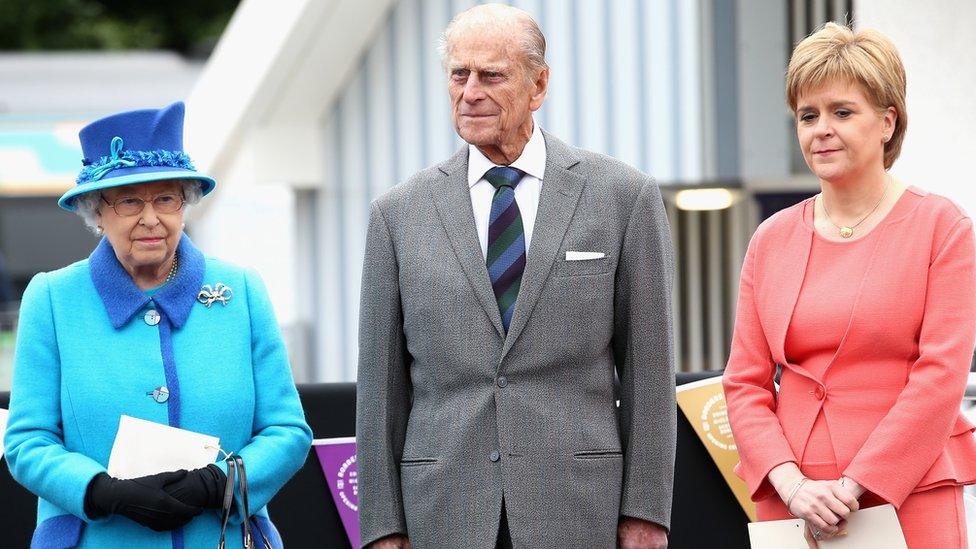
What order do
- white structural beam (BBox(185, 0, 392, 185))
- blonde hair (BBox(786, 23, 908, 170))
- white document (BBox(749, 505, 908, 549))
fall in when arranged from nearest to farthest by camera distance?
1. white document (BBox(749, 505, 908, 549))
2. blonde hair (BBox(786, 23, 908, 170))
3. white structural beam (BBox(185, 0, 392, 185))

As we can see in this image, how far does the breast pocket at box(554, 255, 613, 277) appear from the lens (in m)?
3.54

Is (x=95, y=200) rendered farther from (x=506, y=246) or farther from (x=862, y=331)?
(x=862, y=331)

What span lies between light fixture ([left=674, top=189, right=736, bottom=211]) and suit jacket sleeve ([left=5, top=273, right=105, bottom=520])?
302 inches

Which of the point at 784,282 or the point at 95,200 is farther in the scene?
the point at 95,200

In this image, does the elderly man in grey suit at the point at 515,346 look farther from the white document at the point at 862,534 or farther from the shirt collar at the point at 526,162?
the white document at the point at 862,534

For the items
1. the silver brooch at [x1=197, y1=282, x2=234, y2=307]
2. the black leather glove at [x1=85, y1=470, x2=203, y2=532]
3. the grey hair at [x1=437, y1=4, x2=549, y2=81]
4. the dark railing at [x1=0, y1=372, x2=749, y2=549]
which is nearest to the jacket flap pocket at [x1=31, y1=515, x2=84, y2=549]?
the black leather glove at [x1=85, y1=470, x2=203, y2=532]

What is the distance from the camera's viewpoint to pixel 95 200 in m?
3.75

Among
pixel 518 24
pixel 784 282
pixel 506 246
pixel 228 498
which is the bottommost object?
pixel 228 498

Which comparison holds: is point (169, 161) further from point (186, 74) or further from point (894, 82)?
point (186, 74)

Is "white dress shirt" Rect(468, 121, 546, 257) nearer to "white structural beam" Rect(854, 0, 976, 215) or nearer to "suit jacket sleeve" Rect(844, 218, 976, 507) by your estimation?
"suit jacket sleeve" Rect(844, 218, 976, 507)

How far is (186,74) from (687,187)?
59.6 feet

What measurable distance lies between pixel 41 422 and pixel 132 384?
9.4 inches

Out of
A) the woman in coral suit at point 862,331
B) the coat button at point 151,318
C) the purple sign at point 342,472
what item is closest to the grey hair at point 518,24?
the woman in coral suit at point 862,331

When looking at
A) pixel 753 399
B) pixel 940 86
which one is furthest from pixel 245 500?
pixel 940 86
